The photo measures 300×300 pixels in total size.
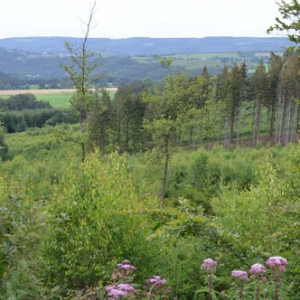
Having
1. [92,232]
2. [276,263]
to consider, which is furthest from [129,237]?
[276,263]

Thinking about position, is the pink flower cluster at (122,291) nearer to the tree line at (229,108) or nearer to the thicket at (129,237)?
the thicket at (129,237)

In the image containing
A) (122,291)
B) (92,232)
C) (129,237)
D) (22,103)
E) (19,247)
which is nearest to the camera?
(122,291)

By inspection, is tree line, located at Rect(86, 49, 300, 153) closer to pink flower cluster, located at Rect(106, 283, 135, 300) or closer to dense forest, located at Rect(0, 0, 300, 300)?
dense forest, located at Rect(0, 0, 300, 300)

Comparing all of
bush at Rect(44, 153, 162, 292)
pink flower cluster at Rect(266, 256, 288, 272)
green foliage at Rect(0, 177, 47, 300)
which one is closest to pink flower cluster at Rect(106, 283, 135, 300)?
green foliage at Rect(0, 177, 47, 300)

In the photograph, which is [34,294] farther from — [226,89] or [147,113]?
[226,89]

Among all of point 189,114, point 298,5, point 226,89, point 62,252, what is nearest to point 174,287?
point 62,252

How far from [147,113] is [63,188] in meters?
42.9

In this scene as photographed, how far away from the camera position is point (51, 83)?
153750 millimetres

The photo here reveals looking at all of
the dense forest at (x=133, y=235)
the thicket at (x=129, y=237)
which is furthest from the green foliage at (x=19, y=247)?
the thicket at (x=129, y=237)

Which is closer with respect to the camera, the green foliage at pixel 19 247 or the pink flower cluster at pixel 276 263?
the green foliage at pixel 19 247

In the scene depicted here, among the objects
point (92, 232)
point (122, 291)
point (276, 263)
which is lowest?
point (92, 232)

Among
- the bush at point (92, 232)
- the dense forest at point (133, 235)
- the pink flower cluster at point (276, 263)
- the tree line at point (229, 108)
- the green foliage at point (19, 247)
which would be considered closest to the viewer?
the green foliage at point (19, 247)

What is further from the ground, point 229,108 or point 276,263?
point 276,263

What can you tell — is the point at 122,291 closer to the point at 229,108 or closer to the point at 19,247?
the point at 19,247
